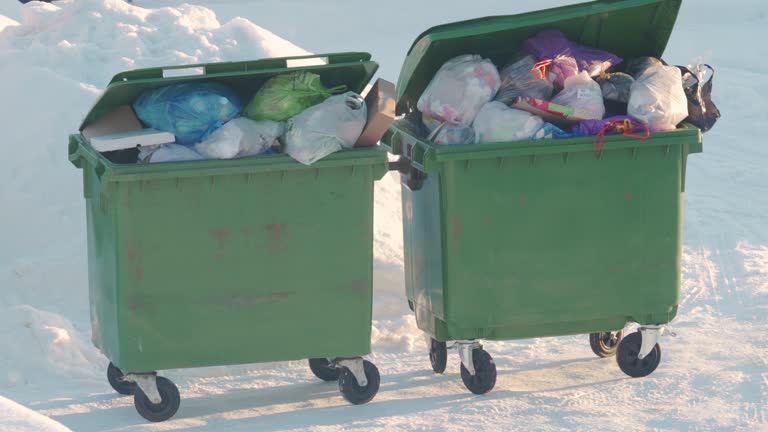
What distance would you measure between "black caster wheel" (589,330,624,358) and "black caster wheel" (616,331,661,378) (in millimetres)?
326

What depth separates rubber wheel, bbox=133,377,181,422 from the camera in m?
5.49

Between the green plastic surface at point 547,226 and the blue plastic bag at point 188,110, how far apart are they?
2.74 ft

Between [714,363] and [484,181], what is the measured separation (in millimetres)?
1444

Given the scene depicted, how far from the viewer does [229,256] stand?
544cm

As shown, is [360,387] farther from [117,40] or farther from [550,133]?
[117,40]

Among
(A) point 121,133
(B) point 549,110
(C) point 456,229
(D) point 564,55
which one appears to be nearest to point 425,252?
(C) point 456,229

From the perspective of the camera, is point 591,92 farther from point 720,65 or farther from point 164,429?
point 720,65

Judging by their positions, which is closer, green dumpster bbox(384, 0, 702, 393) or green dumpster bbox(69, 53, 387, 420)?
green dumpster bbox(69, 53, 387, 420)

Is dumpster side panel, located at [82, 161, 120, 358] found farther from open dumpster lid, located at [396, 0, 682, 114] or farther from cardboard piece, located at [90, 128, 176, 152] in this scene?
open dumpster lid, located at [396, 0, 682, 114]

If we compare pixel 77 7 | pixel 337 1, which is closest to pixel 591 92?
pixel 77 7

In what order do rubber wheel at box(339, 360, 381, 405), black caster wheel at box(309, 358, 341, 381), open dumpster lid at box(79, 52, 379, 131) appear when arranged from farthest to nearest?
black caster wheel at box(309, 358, 341, 381)
rubber wheel at box(339, 360, 381, 405)
open dumpster lid at box(79, 52, 379, 131)

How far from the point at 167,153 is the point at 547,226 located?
1.57 metres

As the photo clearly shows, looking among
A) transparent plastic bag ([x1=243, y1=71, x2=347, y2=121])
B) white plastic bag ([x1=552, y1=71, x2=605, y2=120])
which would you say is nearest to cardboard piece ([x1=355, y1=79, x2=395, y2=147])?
transparent plastic bag ([x1=243, y1=71, x2=347, y2=121])

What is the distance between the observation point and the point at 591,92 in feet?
18.5
